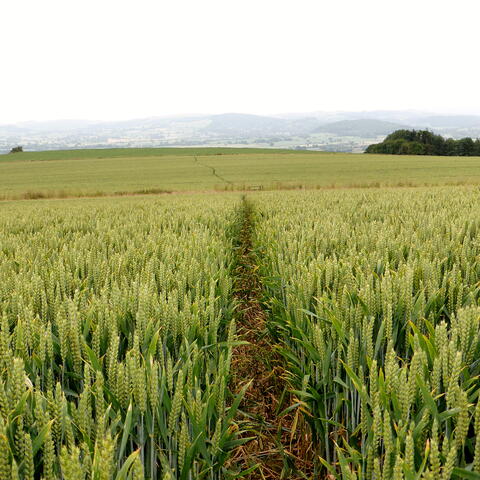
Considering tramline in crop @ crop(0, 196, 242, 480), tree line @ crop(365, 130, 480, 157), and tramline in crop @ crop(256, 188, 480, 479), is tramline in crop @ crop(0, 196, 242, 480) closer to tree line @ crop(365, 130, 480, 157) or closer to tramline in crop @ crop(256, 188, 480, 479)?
tramline in crop @ crop(256, 188, 480, 479)

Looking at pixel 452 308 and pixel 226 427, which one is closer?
pixel 226 427

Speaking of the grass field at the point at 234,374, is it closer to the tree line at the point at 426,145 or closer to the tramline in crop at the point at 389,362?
the tramline in crop at the point at 389,362

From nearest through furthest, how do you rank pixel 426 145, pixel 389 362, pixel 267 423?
pixel 389 362 → pixel 267 423 → pixel 426 145

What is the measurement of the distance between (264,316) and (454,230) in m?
2.27

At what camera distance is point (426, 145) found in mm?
81000

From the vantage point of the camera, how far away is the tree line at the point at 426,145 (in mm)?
78688

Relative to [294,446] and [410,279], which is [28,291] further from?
[410,279]

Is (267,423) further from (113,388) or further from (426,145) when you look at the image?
(426,145)

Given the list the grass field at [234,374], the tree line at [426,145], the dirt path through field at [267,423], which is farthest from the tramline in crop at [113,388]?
the tree line at [426,145]

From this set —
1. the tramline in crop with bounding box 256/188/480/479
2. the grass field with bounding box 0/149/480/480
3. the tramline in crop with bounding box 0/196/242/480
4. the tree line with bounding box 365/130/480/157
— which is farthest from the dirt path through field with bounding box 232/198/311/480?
the tree line with bounding box 365/130/480/157

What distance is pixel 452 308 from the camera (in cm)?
237

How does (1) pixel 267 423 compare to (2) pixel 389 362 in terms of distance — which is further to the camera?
(1) pixel 267 423

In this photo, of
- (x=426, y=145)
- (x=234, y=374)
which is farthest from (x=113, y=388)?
(x=426, y=145)

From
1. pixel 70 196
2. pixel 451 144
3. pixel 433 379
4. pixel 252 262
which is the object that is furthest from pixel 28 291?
pixel 451 144
